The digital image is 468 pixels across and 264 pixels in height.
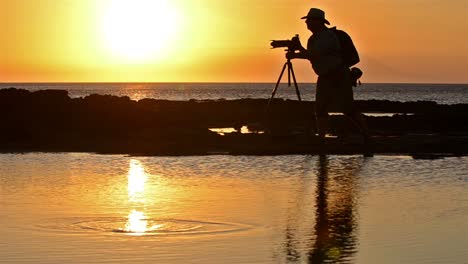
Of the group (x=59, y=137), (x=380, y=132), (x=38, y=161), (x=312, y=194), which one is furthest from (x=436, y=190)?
(x=380, y=132)

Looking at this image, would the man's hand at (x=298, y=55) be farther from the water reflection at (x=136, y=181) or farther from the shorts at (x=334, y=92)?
the water reflection at (x=136, y=181)

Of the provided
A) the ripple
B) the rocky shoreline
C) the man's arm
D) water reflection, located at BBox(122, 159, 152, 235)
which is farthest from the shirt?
the ripple

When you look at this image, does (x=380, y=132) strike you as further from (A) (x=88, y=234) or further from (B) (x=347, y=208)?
(A) (x=88, y=234)

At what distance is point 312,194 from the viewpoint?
10.7 m

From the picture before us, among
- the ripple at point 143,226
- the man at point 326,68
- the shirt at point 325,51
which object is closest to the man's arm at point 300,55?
the man at point 326,68

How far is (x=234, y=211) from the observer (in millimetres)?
9352

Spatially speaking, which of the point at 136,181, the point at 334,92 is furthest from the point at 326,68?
the point at 136,181

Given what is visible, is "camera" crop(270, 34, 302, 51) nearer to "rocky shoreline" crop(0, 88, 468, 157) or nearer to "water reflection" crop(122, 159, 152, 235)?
"rocky shoreline" crop(0, 88, 468, 157)

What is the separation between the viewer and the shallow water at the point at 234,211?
283 inches

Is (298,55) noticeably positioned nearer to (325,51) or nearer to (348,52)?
(325,51)

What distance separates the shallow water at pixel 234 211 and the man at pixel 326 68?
1416mm

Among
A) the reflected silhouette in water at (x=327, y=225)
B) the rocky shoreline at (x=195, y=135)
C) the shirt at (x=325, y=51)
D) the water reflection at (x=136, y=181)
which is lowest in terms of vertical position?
the reflected silhouette in water at (x=327, y=225)

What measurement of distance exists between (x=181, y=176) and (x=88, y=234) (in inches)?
185

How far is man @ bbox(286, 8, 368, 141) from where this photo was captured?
15531mm
